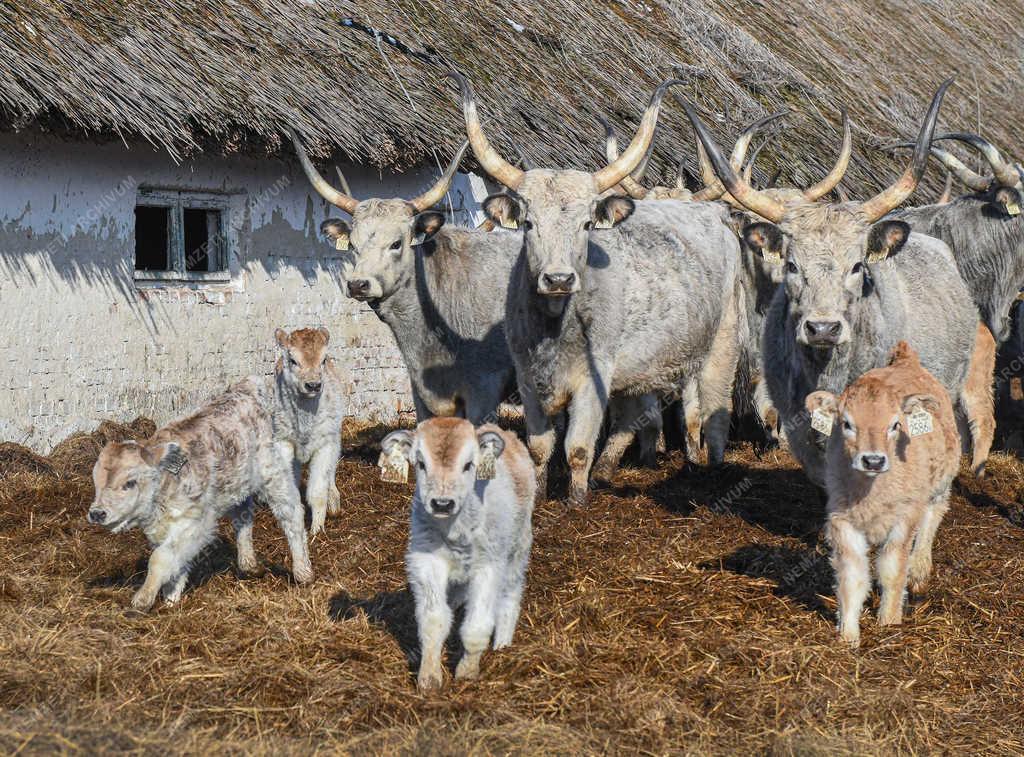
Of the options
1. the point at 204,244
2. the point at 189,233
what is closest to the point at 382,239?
the point at 204,244

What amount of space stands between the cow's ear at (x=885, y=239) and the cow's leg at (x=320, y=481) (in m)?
3.19

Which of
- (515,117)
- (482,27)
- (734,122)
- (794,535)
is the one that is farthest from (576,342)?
(734,122)

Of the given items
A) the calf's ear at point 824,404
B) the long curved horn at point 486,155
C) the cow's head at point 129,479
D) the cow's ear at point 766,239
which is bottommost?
the cow's head at point 129,479

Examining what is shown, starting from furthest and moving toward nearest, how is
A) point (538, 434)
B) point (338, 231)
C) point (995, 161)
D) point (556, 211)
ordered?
point (995, 161) → point (338, 231) → point (538, 434) → point (556, 211)

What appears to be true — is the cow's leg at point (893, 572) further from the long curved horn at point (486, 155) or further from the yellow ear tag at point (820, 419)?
the long curved horn at point (486, 155)

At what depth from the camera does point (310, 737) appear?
438cm

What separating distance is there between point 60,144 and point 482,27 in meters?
5.36

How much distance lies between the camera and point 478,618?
4961 millimetres

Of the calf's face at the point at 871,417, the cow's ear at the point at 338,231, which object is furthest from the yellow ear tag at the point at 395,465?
the cow's ear at the point at 338,231

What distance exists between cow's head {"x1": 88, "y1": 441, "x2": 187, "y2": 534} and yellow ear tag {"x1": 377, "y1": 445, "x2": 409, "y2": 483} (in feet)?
4.54

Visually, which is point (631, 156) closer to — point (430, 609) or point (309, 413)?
point (309, 413)

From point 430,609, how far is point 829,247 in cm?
288

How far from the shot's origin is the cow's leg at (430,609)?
16.1ft

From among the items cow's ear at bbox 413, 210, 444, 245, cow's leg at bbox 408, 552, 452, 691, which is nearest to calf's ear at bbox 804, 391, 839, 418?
cow's leg at bbox 408, 552, 452, 691
